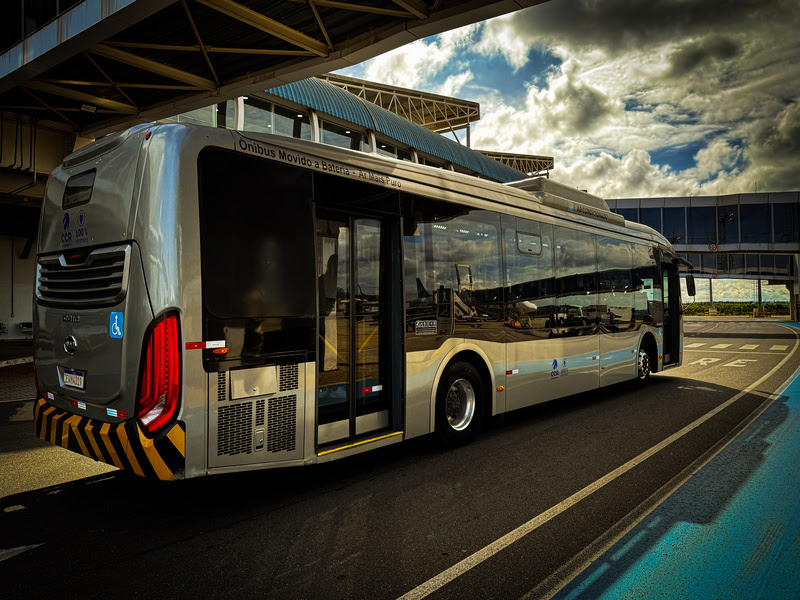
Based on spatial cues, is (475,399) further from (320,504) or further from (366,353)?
(320,504)

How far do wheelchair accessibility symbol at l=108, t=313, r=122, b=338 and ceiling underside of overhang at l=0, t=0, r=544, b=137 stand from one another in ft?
19.9

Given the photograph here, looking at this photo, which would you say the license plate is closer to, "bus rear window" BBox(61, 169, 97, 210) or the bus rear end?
the bus rear end

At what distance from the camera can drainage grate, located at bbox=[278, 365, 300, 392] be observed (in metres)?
4.47

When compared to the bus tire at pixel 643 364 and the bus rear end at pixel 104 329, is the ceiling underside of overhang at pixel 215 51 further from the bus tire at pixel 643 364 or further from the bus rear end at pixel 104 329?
the bus tire at pixel 643 364

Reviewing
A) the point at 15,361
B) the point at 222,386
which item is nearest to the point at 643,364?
the point at 222,386

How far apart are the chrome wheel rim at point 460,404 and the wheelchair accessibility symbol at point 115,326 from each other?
363cm

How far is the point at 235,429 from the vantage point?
165 inches

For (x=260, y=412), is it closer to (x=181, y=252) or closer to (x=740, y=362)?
(x=181, y=252)

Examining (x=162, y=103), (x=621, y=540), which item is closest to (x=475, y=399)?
(x=621, y=540)

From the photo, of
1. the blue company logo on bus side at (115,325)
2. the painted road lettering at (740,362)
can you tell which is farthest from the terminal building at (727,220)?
the blue company logo on bus side at (115,325)

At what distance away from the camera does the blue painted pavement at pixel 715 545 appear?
128 inches

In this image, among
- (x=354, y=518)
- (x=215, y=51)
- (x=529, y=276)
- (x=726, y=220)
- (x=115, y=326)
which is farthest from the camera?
(x=726, y=220)

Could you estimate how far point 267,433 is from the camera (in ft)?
14.3

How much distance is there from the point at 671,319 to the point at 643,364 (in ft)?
6.17
